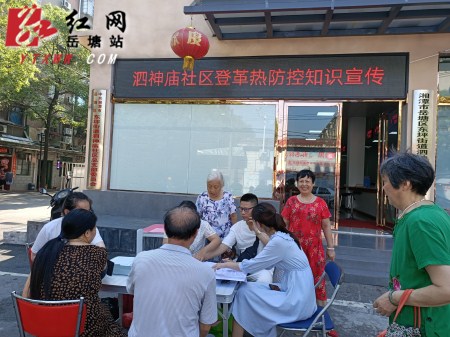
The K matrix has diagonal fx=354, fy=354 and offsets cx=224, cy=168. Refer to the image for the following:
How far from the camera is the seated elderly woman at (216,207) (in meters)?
3.92

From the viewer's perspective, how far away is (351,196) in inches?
420

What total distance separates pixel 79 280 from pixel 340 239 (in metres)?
5.26

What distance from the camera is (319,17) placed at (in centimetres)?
620

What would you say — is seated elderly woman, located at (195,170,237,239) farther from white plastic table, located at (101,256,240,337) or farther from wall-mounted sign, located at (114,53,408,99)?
wall-mounted sign, located at (114,53,408,99)

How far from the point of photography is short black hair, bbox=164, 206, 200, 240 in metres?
1.85

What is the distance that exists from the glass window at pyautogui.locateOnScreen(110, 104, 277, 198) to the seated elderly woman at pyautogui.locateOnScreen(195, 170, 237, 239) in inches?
129

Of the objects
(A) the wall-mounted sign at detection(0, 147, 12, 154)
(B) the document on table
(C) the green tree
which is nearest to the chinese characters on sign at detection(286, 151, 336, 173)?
(B) the document on table

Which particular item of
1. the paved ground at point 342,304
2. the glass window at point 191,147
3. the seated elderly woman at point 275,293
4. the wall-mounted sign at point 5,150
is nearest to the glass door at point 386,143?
the glass window at point 191,147

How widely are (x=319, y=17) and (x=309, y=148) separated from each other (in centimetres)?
244

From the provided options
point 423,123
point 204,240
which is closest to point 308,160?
point 423,123

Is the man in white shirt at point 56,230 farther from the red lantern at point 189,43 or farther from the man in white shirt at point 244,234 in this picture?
the red lantern at point 189,43

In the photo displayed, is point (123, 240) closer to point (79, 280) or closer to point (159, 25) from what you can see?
point (79, 280)

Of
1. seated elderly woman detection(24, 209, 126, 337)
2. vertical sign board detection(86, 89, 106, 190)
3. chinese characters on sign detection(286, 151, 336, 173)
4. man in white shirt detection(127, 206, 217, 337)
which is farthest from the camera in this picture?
vertical sign board detection(86, 89, 106, 190)

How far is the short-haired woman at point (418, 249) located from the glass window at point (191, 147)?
5612mm
